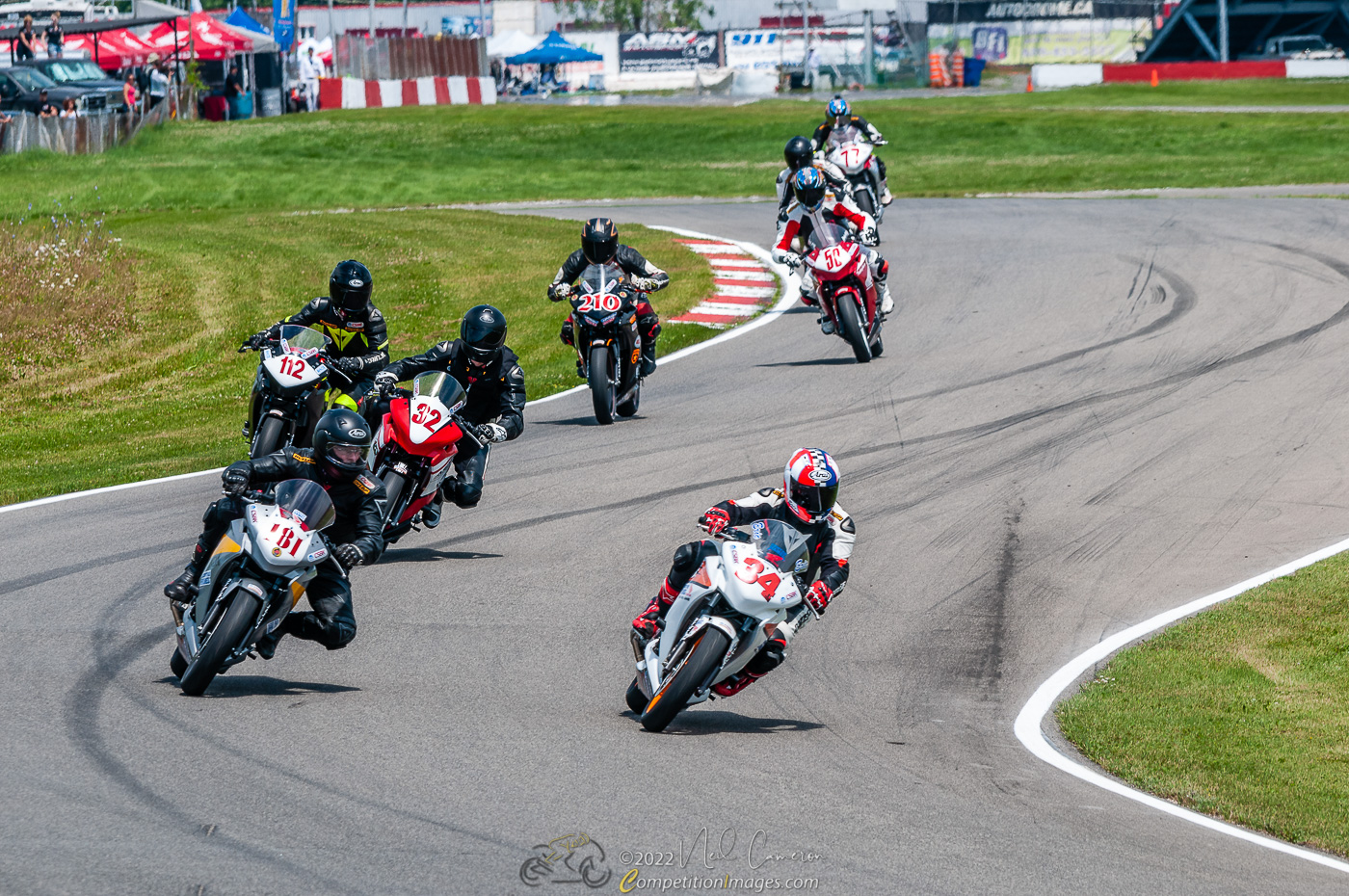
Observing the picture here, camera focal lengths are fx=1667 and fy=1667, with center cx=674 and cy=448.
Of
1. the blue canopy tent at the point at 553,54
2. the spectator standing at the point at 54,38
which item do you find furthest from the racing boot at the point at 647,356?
the blue canopy tent at the point at 553,54

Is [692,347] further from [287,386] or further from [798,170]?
[287,386]

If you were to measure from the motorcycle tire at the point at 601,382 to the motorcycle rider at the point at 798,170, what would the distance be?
4.82m

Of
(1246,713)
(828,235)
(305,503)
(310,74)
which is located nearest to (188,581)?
(305,503)

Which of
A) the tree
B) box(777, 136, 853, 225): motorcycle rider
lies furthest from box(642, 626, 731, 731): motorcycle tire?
the tree

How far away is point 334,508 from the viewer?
342 inches

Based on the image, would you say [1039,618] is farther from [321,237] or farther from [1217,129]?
[1217,129]

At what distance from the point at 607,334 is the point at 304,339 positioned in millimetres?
3649

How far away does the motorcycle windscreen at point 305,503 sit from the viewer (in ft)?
26.3

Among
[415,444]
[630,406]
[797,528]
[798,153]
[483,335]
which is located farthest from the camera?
[798,153]

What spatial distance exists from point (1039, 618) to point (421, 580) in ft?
12.6

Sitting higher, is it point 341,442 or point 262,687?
point 341,442

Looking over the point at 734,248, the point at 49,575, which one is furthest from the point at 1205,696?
the point at 734,248

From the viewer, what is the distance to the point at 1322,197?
97.3 feet

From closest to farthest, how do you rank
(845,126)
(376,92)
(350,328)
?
(350,328) → (845,126) → (376,92)
